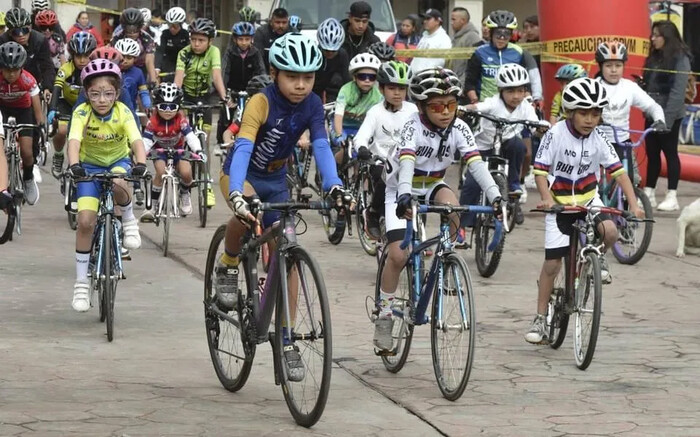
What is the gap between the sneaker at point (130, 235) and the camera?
10812 millimetres

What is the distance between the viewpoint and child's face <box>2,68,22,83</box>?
1435 cm

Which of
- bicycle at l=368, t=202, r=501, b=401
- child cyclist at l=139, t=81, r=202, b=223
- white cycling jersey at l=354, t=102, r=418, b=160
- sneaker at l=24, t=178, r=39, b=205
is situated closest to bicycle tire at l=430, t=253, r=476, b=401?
bicycle at l=368, t=202, r=501, b=401

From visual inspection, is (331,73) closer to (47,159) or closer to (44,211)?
(44,211)

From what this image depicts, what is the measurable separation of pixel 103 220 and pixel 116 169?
94 cm

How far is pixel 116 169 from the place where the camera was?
10773mm

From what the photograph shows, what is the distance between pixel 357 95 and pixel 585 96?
17.1ft

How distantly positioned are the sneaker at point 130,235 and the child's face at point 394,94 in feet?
9.22

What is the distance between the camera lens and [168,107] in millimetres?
14984

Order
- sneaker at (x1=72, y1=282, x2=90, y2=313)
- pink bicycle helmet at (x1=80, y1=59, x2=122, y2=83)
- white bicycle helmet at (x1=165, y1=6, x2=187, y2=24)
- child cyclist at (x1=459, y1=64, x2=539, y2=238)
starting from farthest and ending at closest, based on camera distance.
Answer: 1. white bicycle helmet at (x1=165, y1=6, x2=187, y2=24)
2. child cyclist at (x1=459, y1=64, x2=539, y2=238)
3. pink bicycle helmet at (x1=80, y1=59, x2=122, y2=83)
4. sneaker at (x1=72, y1=282, x2=90, y2=313)

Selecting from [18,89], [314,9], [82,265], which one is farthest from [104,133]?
[314,9]

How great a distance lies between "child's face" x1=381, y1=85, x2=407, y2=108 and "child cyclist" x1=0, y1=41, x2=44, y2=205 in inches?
138

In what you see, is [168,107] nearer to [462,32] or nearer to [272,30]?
[272,30]

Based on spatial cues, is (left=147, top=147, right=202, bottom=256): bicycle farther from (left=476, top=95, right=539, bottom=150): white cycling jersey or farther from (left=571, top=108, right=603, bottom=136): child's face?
(left=571, top=108, right=603, bottom=136): child's face

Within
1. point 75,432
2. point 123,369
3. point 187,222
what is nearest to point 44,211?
point 187,222
